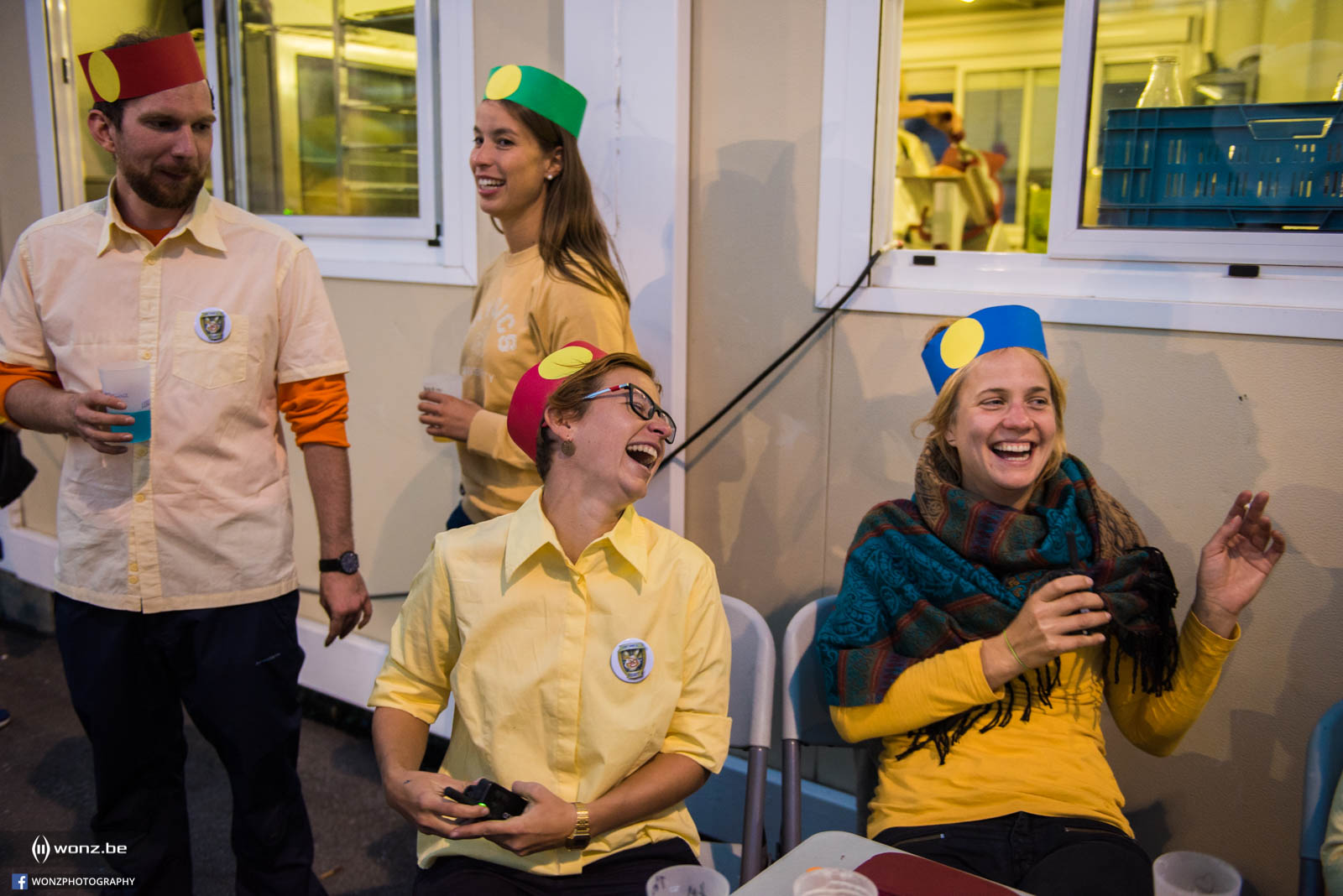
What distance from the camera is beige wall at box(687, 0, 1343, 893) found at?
2.19m

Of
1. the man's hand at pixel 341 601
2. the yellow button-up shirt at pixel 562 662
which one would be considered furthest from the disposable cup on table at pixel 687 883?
the man's hand at pixel 341 601

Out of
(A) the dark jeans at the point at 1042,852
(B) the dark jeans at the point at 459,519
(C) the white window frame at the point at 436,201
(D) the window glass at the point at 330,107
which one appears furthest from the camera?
(D) the window glass at the point at 330,107

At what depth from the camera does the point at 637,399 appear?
1.79 m

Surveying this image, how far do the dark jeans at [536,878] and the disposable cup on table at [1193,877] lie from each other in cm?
76

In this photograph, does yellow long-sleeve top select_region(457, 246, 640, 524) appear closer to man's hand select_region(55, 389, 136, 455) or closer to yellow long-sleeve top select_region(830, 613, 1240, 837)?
man's hand select_region(55, 389, 136, 455)

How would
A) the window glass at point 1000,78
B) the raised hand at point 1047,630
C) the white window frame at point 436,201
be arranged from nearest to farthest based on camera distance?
the raised hand at point 1047,630 < the white window frame at point 436,201 < the window glass at point 1000,78

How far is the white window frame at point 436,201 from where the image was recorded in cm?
336

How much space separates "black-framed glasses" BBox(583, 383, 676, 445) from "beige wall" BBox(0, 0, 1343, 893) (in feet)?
3.45

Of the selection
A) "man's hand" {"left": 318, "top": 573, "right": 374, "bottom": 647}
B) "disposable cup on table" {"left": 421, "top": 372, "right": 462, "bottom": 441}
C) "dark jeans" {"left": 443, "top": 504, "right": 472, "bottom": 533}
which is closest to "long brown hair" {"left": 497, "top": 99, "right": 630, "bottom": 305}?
"disposable cup on table" {"left": 421, "top": 372, "right": 462, "bottom": 441}

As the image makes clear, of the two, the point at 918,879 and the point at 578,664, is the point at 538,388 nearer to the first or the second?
Result: the point at 578,664

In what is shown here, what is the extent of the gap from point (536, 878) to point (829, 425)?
1501mm

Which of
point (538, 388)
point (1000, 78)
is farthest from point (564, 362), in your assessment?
point (1000, 78)

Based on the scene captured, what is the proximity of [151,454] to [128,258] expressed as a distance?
0.42 metres

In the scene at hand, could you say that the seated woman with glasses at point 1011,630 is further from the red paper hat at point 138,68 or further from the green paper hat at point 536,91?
the red paper hat at point 138,68
